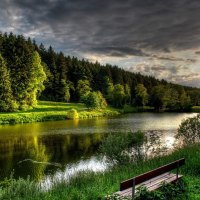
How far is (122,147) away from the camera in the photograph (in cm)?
1792

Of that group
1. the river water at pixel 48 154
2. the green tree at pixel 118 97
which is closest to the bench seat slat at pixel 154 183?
the river water at pixel 48 154

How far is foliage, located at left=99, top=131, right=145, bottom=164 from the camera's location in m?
17.9

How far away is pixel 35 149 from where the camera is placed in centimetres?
2831

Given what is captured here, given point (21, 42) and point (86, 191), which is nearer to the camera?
point (86, 191)

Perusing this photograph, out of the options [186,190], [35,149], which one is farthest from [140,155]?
[35,149]

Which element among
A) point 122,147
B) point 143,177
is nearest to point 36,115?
point 122,147

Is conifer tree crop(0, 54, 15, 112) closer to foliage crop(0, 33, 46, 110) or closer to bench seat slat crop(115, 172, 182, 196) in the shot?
foliage crop(0, 33, 46, 110)

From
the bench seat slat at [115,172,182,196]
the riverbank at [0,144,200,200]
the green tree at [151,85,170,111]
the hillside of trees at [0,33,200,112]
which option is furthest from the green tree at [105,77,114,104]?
the bench seat slat at [115,172,182,196]

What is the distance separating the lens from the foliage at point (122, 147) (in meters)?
17.9

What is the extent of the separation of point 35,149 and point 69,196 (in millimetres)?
19181

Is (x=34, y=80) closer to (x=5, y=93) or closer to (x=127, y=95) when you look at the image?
(x=5, y=93)

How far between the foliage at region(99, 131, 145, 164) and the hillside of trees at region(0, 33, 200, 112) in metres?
45.2

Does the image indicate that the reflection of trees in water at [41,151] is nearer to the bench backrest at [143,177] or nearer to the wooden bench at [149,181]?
the wooden bench at [149,181]

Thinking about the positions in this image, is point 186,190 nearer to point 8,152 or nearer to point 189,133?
point 189,133
